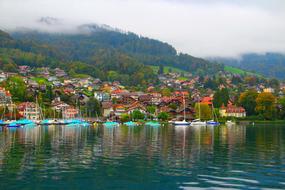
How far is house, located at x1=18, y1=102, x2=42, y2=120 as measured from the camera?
149688 millimetres

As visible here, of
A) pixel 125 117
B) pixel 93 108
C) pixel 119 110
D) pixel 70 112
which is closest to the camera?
pixel 125 117

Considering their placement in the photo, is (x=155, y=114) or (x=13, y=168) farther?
(x=155, y=114)

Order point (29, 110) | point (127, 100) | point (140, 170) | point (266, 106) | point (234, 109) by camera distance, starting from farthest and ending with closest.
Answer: point (127, 100), point (29, 110), point (234, 109), point (266, 106), point (140, 170)

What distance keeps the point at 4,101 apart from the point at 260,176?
461 ft

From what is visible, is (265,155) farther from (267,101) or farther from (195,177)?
(267,101)

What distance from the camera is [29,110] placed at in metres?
154

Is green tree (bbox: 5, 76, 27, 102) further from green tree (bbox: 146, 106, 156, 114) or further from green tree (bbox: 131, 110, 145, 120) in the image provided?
green tree (bbox: 146, 106, 156, 114)

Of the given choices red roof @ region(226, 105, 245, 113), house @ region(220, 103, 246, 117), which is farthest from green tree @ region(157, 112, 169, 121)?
red roof @ region(226, 105, 245, 113)

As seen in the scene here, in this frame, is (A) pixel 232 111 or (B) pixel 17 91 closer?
(A) pixel 232 111

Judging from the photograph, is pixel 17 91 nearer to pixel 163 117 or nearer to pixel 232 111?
pixel 163 117

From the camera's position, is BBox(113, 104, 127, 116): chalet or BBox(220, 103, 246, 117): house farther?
BBox(113, 104, 127, 116): chalet

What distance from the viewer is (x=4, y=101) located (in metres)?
154

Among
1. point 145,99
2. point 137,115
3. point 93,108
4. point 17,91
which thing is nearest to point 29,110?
point 17,91

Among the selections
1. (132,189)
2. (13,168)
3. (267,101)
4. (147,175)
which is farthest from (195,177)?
(267,101)
